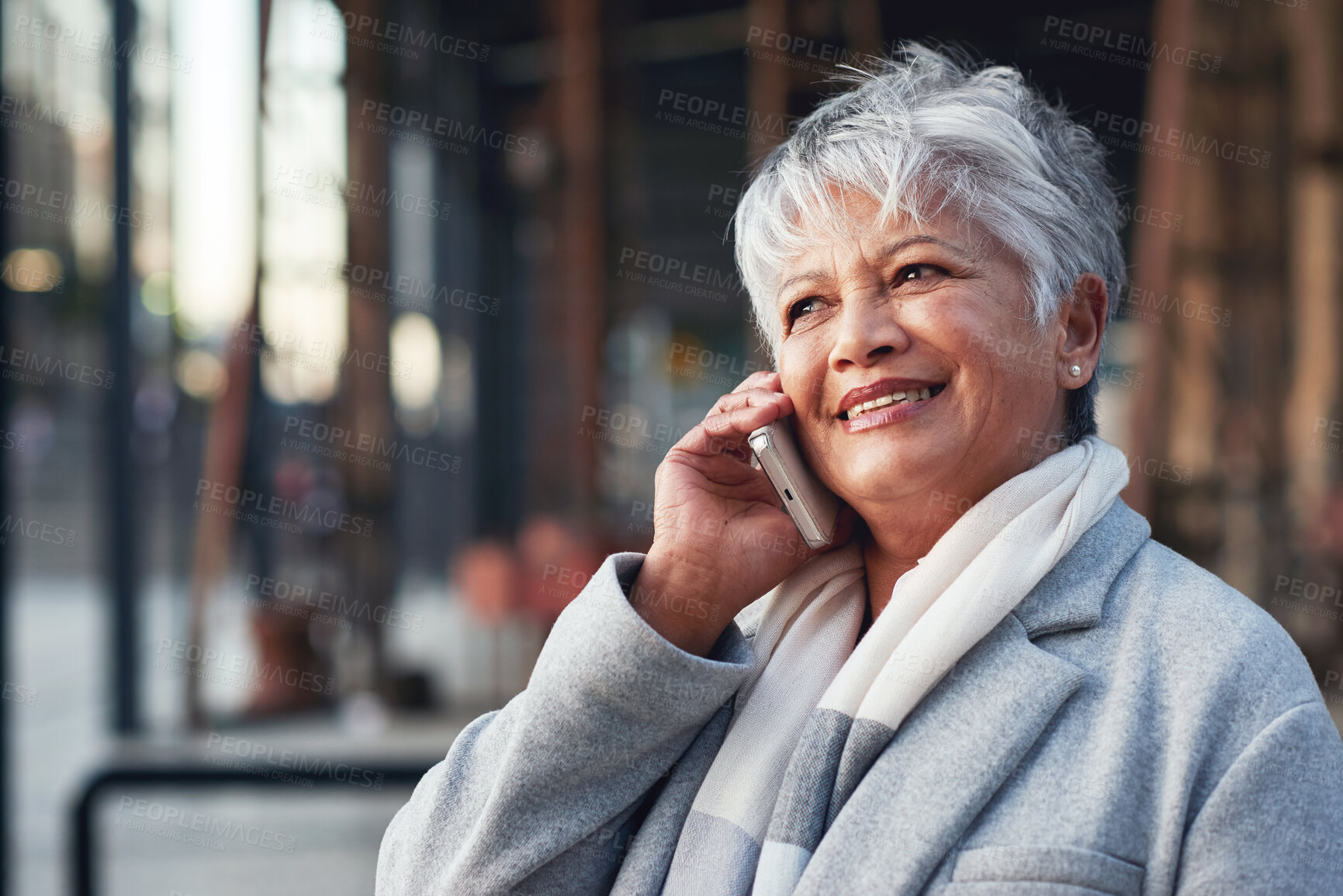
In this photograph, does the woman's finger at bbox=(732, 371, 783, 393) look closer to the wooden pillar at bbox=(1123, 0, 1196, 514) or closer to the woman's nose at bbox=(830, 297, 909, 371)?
the woman's nose at bbox=(830, 297, 909, 371)

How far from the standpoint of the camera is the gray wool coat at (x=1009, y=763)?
3.63 ft

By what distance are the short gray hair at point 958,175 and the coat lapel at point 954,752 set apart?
1.20 ft

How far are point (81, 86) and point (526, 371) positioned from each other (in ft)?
33.7

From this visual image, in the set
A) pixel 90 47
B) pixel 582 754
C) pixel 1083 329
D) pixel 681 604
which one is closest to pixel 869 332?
pixel 1083 329

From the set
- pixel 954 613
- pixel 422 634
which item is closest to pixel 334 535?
pixel 422 634

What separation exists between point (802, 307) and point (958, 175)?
283 millimetres

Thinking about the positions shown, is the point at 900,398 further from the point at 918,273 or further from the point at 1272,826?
the point at 1272,826

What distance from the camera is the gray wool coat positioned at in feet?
3.63

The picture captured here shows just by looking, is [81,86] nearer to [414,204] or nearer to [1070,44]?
[414,204]

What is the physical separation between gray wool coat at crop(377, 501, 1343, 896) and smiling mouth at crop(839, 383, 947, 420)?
272 millimetres

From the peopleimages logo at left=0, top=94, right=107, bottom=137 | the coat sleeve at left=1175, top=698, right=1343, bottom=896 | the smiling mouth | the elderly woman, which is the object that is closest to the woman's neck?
the elderly woman

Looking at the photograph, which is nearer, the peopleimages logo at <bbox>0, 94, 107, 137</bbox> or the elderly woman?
the elderly woman

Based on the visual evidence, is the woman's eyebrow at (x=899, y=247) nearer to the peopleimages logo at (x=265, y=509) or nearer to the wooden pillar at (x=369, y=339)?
the peopleimages logo at (x=265, y=509)

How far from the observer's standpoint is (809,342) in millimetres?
1506
